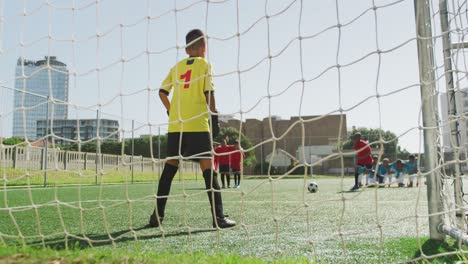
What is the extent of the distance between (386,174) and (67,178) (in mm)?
11454

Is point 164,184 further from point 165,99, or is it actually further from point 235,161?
point 235,161

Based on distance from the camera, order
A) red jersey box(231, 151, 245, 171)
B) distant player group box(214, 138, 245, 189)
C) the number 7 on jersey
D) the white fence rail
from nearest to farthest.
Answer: the number 7 on jersey → distant player group box(214, 138, 245, 189) → the white fence rail → red jersey box(231, 151, 245, 171)

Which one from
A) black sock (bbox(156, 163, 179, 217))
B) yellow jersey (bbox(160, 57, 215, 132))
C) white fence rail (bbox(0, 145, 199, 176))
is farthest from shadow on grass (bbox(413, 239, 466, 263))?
white fence rail (bbox(0, 145, 199, 176))

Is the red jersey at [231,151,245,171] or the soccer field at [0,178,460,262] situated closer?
the soccer field at [0,178,460,262]

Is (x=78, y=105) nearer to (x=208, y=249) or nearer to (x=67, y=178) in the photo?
(x=208, y=249)

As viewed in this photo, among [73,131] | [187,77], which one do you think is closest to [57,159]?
[73,131]

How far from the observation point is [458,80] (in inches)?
92.7

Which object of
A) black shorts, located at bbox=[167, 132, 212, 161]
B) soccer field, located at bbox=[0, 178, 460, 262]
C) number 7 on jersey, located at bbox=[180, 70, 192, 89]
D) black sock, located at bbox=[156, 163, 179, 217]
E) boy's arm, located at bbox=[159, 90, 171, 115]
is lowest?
soccer field, located at bbox=[0, 178, 460, 262]

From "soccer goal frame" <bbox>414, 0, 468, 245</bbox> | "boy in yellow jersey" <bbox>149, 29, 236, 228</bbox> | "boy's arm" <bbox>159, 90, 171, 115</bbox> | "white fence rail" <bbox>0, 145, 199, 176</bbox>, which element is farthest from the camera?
"white fence rail" <bbox>0, 145, 199, 176</bbox>

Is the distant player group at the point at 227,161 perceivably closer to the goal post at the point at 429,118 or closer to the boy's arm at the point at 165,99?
the boy's arm at the point at 165,99

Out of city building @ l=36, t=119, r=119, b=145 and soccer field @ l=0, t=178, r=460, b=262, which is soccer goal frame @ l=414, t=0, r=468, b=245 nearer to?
soccer field @ l=0, t=178, r=460, b=262

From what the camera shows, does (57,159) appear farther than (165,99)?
Yes

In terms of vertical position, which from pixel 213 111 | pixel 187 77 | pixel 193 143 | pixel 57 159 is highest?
pixel 187 77

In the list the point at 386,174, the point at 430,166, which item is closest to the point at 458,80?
the point at 430,166
